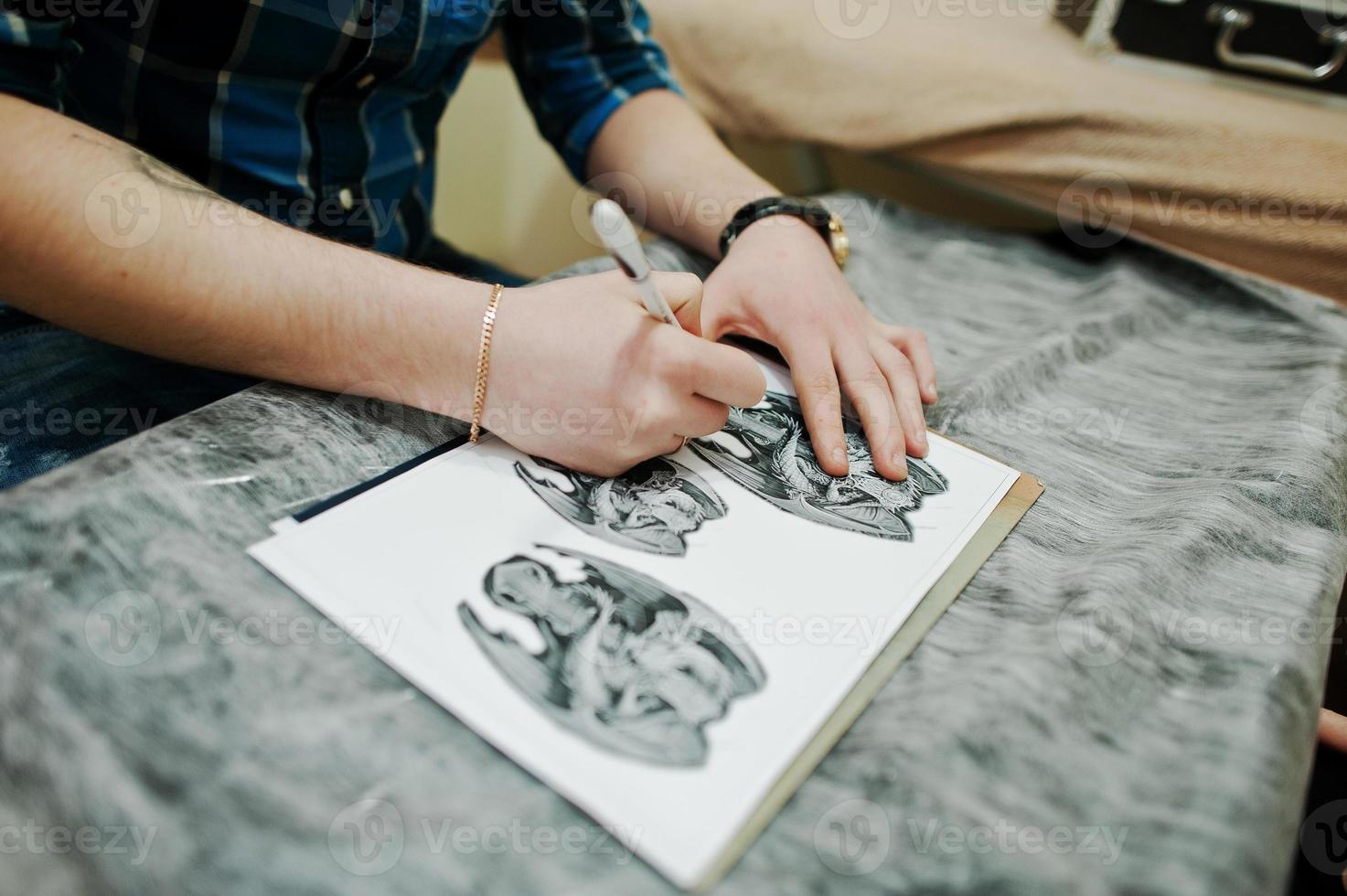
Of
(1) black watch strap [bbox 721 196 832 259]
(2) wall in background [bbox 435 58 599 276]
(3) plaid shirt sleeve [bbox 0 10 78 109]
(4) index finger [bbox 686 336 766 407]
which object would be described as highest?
(3) plaid shirt sleeve [bbox 0 10 78 109]

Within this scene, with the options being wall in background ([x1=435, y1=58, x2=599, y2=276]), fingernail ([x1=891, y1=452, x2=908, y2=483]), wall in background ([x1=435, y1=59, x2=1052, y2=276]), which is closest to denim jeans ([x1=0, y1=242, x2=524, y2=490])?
fingernail ([x1=891, y1=452, x2=908, y2=483])

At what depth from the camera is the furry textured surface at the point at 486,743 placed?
10.6 inches

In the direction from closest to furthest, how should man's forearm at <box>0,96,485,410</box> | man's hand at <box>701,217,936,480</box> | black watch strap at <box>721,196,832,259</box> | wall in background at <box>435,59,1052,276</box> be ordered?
1. man's forearm at <box>0,96,485,410</box>
2. man's hand at <box>701,217,936,480</box>
3. black watch strap at <box>721,196,832,259</box>
4. wall in background at <box>435,59,1052,276</box>

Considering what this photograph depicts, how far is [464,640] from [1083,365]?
54 centimetres

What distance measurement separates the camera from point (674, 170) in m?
0.70

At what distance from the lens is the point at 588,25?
71cm

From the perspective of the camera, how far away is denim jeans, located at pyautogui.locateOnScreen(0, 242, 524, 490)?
474 millimetres

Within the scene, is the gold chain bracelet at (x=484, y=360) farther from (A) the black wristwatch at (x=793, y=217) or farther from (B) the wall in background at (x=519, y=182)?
(B) the wall in background at (x=519, y=182)

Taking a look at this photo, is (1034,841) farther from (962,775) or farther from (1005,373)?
(1005,373)

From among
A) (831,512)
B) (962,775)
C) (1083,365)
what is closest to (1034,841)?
(962,775)

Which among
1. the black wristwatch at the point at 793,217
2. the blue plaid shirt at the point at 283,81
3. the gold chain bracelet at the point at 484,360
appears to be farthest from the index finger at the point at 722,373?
the blue plaid shirt at the point at 283,81

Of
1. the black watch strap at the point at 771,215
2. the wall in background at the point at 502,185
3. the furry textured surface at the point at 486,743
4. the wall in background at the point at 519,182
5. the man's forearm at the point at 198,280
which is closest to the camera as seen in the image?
the furry textured surface at the point at 486,743

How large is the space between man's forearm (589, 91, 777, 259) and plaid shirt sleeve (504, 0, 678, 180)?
18 millimetres

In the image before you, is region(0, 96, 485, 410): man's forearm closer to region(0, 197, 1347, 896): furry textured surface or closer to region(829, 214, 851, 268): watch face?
region(0, 197, 1347, 896): furry textured surface
